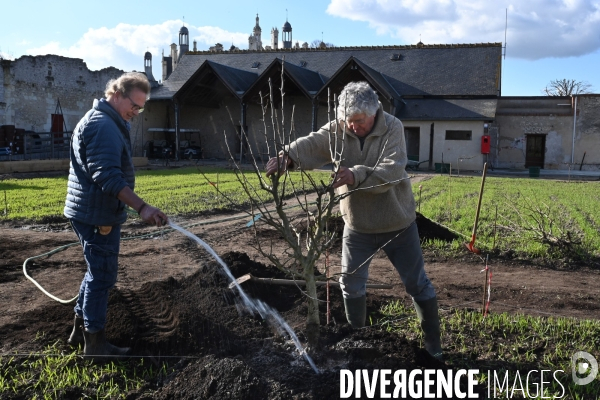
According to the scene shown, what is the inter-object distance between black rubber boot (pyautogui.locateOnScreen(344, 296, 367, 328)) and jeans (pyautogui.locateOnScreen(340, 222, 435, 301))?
43 millimetres

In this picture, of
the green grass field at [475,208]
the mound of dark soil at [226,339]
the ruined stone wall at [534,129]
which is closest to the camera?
the mound of dark soil at [226,339]

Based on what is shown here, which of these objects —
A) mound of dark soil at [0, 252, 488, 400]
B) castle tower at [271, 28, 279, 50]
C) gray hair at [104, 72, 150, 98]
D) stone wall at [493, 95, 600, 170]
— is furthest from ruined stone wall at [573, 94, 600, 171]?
castle tower at [271, 28, 279, 50]

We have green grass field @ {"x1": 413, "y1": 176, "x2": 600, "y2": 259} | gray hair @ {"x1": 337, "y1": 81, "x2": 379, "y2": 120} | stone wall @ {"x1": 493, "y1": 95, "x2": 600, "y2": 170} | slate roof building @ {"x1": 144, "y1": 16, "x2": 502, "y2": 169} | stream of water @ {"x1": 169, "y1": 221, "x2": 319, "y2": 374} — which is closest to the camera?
gray hair @ {"x1": 337, "y1": 81, "x2": 379, "y2": 120}

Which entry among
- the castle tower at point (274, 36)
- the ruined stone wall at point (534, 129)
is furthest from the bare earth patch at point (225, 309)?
the castle tower at point (274, 36)

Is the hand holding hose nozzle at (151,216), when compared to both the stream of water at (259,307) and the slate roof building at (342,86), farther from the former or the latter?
the slate roof building at (342,86)

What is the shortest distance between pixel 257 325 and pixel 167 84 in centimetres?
3461

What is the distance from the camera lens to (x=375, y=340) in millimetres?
4074

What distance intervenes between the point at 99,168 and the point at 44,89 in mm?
31008

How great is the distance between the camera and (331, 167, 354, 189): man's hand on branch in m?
3.56

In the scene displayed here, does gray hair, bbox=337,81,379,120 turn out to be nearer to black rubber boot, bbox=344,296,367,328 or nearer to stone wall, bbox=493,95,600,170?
black rubber boot, bbox=344,296,367,328

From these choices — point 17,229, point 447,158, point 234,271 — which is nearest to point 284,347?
point 234,271

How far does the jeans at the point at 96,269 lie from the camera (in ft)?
12.9

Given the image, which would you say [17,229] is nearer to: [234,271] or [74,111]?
[234,271]

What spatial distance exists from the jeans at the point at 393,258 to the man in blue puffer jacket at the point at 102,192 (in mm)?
1381
